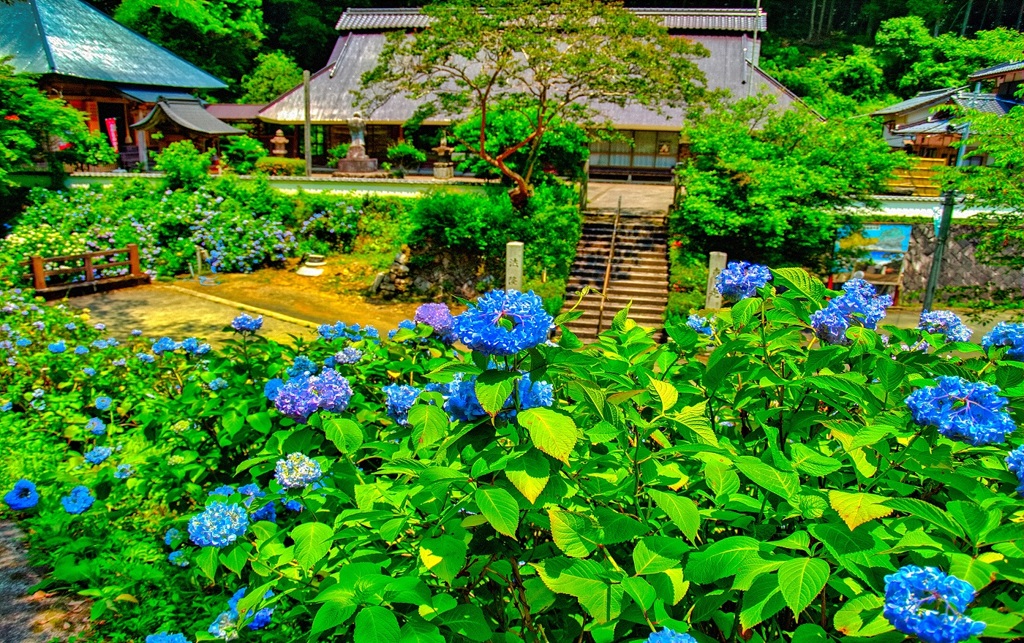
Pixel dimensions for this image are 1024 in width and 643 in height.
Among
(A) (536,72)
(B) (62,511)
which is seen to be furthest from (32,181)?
(B) (62,511)

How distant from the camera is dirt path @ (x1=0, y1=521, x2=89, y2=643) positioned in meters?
2.90

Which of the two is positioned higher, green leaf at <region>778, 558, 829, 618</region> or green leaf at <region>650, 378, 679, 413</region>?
green leaf at <region>650, 378, 679, 413</region>

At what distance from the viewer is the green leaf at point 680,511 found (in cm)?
147

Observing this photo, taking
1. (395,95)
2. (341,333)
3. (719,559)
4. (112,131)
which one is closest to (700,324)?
(719,559)

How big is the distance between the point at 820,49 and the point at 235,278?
109ft

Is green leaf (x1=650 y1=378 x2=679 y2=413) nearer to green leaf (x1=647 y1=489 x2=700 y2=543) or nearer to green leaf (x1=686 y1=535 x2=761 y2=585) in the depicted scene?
green leaf (x1=647 y1=489 x2=700 y2=543)

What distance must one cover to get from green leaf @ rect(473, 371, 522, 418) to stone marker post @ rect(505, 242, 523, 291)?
1089 cm

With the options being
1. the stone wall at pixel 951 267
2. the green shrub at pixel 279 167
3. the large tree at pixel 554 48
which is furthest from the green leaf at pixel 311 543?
the green shrub at pixel 279 167

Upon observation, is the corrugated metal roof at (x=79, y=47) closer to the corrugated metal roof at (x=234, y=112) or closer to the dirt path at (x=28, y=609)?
the corrugated metal roof at (x=234, y=112)

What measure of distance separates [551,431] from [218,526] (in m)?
1.38

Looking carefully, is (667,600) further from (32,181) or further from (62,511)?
(32,181)

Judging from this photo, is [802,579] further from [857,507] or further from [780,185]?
[780,185]

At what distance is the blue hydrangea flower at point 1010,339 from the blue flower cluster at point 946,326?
0.18m

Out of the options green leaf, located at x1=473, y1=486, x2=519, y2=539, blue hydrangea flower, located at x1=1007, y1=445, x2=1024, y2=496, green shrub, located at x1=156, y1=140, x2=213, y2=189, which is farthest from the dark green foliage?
green leaf, located at x1=473, y1=486, x2=519, y2=539
